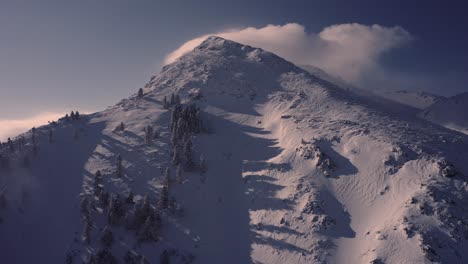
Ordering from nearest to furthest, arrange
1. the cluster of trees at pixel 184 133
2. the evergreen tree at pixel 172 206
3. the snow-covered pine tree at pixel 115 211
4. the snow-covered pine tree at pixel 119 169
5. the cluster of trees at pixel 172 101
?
the snow-covered pine tree at pixel 115 211
the evergreen tree at pixel 172 206
the snow-covered pine tree at pixel 119 169
the cluster of trees at pixel 184 133
the cluster of trees at pixel 172 101

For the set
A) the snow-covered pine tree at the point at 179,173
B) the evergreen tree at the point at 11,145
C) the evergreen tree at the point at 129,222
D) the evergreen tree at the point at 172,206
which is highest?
the evergreen tree at the point at 11,145

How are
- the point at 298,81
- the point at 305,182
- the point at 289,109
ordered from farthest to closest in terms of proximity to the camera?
the point at 298,81 < the point at 289,109 < the point at 305,182

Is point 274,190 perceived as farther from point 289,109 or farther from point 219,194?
point 289,109

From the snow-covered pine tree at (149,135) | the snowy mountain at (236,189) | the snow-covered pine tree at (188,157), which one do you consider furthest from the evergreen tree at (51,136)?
the snow-covered pine tree at (188,157)

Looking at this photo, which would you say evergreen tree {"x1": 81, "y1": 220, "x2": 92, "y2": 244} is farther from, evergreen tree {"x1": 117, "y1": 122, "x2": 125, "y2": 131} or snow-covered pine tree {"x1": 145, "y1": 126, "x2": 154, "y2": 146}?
evergreen tree {"x1": 117, "y1": 122, "x2": 125, "y2": 131}

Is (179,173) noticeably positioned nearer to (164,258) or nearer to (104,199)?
(104,199)

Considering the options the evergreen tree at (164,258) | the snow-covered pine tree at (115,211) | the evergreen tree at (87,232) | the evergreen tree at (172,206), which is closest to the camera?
the evergreen tree at (164,258)

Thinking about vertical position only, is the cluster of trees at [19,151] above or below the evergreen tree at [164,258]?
above

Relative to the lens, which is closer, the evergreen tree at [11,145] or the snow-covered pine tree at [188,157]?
the snow-covered pine tree at [188,157]

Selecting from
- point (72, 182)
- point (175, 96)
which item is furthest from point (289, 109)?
point (72, 182)

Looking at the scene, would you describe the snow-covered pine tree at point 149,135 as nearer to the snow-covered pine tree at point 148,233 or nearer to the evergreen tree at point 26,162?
the evergreen tree at point 26,162
